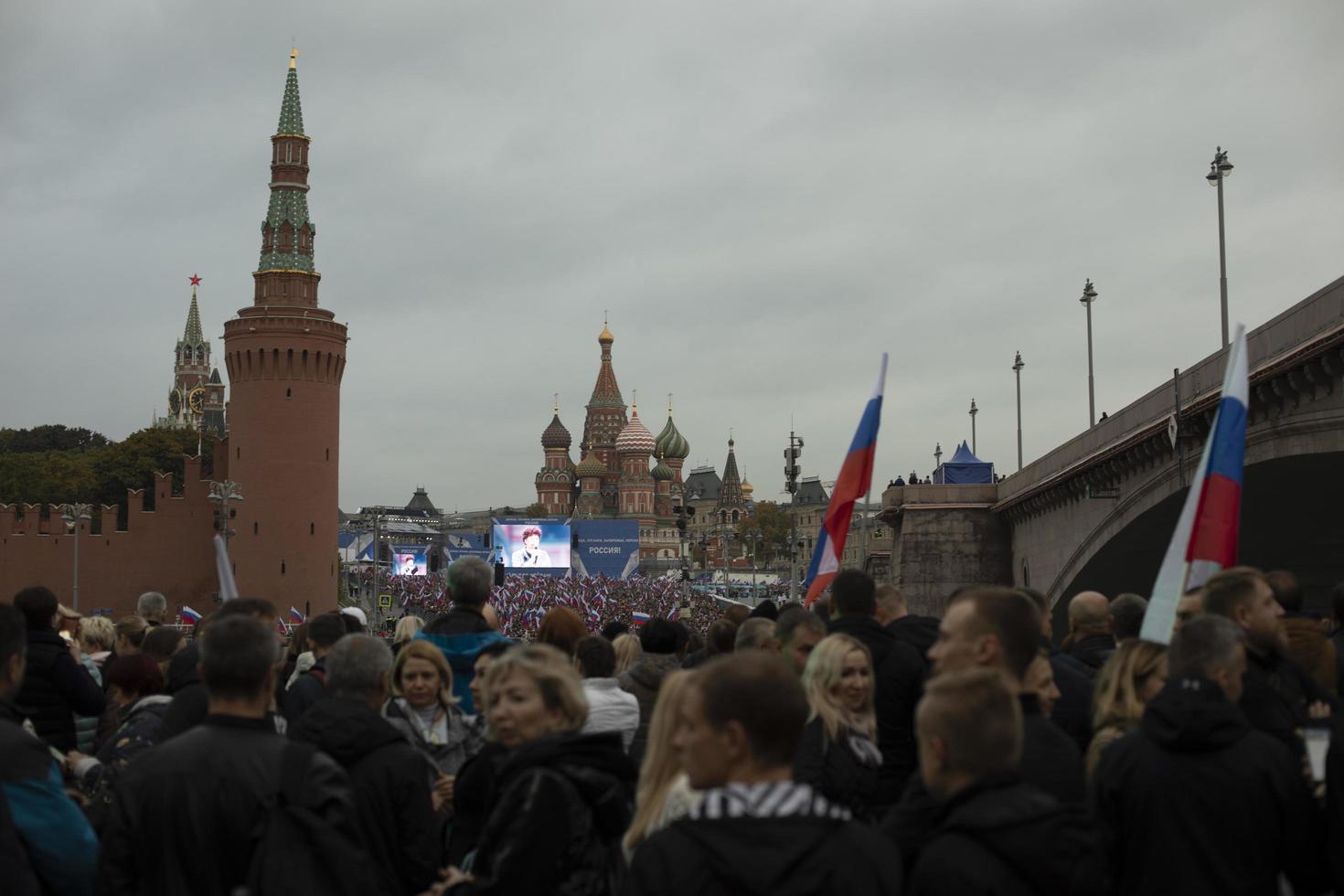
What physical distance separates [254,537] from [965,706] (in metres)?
66.1

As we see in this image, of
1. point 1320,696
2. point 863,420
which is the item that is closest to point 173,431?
point 863,420

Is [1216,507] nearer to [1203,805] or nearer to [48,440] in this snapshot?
[1203,805]

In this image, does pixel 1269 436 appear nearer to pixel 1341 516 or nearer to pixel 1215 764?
pixel 1341 516

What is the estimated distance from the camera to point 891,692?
280 inches

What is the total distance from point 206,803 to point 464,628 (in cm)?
317

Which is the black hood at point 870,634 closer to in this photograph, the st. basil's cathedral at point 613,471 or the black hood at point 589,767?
the black hood at point 589,767

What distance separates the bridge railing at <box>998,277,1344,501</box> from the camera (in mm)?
19391

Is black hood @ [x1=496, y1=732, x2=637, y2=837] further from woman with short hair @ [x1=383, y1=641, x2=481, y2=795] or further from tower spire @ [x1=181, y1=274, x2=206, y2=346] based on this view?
tower spire @ [x1=181, y1=274, x2=206, y2=346]

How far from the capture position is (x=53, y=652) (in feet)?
23.8

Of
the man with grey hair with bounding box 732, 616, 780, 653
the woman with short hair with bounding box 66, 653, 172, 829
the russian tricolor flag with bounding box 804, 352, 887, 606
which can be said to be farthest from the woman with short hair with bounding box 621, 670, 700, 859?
the russian tricolor flag with bounding box 804, 352, 887, 606

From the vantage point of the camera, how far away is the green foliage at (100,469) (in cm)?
8869

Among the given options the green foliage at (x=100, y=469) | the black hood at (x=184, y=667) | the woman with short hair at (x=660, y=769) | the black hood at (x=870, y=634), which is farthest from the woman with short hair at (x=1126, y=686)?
the green foliage at (x=100, y=469)

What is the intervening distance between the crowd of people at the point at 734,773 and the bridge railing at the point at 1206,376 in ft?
33.9

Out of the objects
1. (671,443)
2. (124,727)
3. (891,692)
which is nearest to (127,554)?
(124,727)
